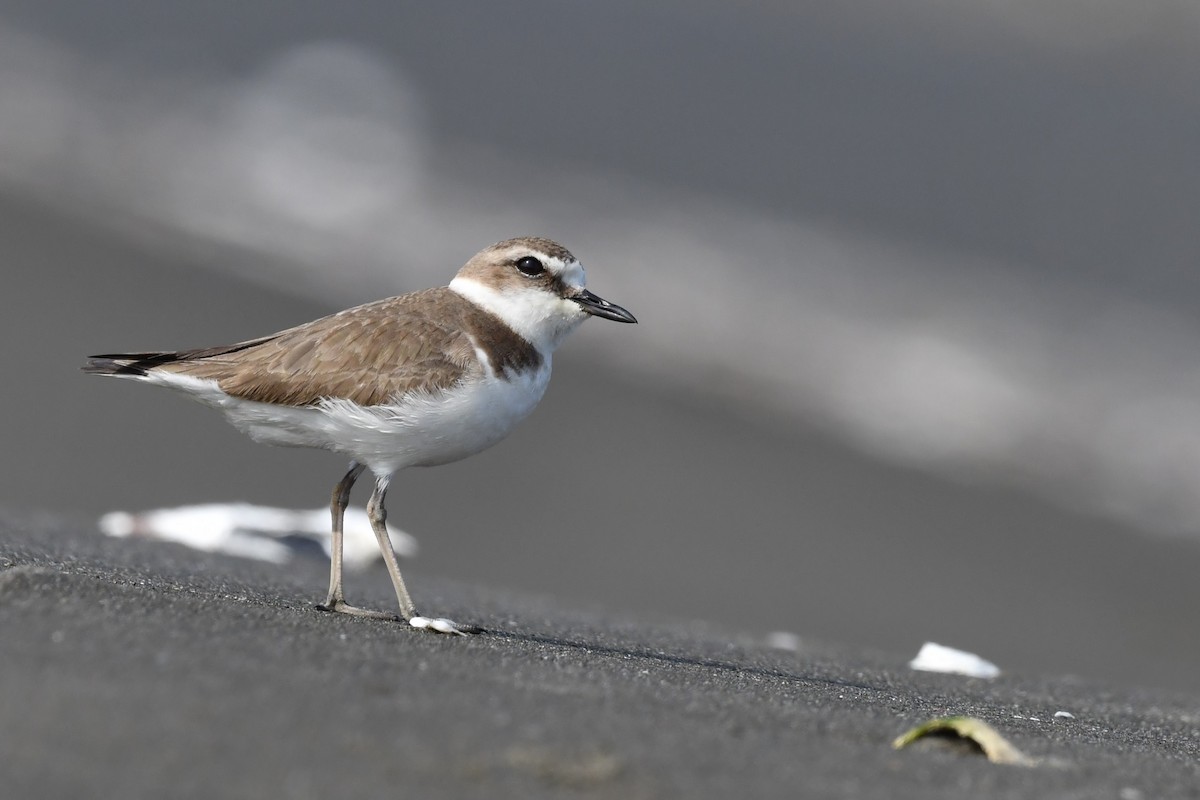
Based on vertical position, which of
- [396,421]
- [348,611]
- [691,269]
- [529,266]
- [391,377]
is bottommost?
[348,611]

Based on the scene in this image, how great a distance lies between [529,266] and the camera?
17.3 ft

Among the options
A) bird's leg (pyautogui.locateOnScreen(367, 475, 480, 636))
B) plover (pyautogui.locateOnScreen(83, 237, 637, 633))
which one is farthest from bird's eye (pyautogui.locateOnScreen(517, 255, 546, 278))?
bird's leg (pyautogui.locateOnScreen(367, 475, 480, 636))

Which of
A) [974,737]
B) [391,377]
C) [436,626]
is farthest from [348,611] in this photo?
[974,737]

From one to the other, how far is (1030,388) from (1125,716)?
283 inches

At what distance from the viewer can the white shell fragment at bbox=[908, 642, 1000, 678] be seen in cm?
609

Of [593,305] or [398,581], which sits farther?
[593,305]

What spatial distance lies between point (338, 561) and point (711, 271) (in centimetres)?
920

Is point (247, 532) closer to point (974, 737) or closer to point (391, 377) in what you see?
point (391, 377)

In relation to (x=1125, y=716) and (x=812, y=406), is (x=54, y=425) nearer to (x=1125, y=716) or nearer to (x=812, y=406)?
(x=812, y=406)

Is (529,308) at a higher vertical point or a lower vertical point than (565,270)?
lower

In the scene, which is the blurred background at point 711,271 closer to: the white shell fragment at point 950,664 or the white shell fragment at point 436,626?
the white shell fragment at point 950,664

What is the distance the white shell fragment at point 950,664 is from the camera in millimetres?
6094

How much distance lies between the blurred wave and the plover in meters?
6.17

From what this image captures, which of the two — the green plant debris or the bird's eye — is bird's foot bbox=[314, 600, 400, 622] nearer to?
the bird's eye
